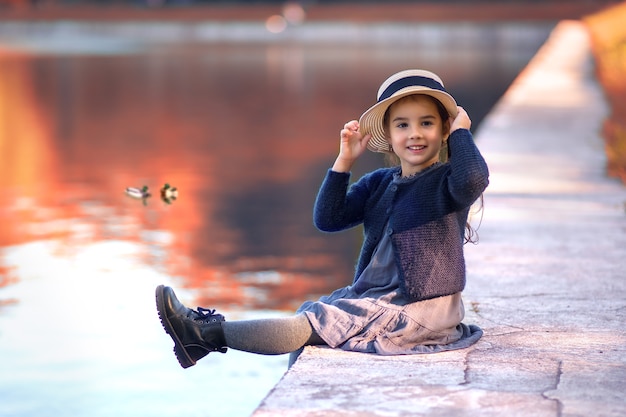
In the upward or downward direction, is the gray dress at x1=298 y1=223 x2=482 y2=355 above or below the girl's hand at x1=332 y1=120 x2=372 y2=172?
below

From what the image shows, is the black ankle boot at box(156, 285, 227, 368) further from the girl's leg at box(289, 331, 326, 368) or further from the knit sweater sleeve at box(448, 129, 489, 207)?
the knit sweater sleeve at box(448, 129, 489, 207)

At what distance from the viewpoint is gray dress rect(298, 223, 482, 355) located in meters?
4.27

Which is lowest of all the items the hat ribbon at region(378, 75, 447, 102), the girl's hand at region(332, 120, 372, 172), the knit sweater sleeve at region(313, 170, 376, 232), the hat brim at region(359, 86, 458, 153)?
the knit sweater sleeve at region(313, 170, 376, 232)

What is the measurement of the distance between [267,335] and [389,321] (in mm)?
420

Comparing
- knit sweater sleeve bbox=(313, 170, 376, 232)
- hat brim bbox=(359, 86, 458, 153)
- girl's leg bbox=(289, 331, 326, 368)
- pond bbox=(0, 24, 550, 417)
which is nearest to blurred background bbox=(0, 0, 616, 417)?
pond bbox=(0, 24, 550, 417)

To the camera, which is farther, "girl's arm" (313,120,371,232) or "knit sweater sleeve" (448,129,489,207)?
"girl's arm" (313,120,371,232)

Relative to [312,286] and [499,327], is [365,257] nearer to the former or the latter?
[499,327]

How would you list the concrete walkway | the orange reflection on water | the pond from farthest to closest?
the orange reflection on water → the pond → the concrete walkway

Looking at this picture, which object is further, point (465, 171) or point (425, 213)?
point (425, 213)

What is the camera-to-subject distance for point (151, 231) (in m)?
8.78

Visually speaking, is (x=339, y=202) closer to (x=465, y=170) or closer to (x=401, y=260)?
(x=401, y=260)

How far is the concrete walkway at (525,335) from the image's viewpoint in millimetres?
3719

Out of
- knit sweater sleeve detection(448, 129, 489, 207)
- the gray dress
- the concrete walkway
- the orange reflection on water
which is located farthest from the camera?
the orange reflection on water

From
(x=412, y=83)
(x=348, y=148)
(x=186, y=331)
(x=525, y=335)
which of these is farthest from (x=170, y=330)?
(x=525, y=335)
